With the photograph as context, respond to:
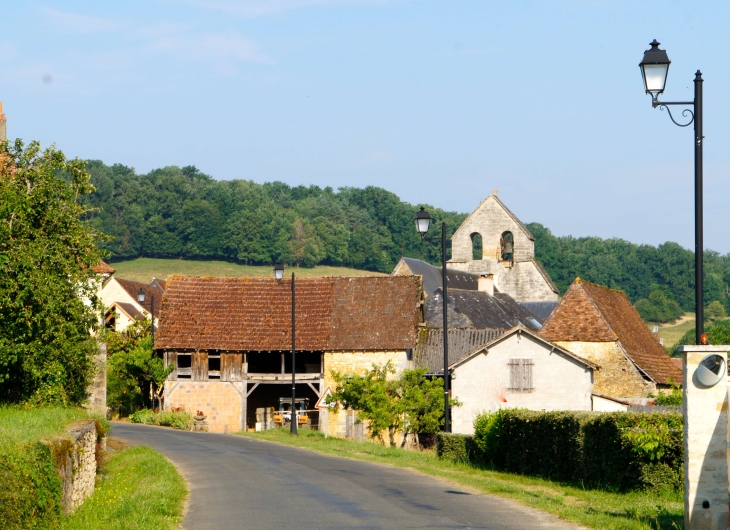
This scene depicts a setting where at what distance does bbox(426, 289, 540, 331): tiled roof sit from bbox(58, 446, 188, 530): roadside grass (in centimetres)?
2695

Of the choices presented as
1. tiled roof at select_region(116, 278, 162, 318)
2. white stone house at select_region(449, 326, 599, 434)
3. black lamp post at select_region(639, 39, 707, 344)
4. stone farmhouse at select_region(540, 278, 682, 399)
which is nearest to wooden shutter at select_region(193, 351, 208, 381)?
white stone house at select_region(449, 326, 599, 434)

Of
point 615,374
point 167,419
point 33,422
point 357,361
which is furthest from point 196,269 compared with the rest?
point 33,422

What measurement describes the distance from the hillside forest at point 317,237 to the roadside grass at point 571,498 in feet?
294

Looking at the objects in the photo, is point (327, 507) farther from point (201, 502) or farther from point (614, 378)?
point (614, 378)

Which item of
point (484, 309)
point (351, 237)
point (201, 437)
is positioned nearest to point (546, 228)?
point (351, 237)

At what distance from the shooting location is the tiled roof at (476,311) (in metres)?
47.6

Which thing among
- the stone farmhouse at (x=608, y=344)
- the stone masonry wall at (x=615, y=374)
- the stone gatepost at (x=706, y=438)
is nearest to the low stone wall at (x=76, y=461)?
the stone gatepost at (x=706, y=438)

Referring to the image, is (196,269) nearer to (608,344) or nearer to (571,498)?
(608,344)

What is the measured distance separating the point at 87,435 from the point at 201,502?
120 inches

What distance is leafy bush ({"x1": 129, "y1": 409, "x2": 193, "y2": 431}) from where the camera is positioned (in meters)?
37.9

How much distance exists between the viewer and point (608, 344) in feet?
121

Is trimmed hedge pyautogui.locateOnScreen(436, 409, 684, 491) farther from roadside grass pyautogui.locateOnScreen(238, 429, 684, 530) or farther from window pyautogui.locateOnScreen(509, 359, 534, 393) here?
window pyautogui.locateOnScreen(509, 359, 534, 393)

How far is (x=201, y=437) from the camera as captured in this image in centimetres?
3097

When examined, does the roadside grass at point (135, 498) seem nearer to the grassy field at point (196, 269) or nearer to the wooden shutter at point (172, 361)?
the wooden shutter at point (172, 361)
